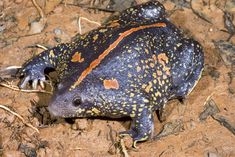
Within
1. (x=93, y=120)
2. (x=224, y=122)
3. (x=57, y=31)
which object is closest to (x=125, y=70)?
(x=93, y=120)

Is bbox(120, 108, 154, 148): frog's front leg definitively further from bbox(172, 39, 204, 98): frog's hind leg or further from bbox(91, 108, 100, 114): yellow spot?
bbox(172, 39, 204, 98): frog's hind leg

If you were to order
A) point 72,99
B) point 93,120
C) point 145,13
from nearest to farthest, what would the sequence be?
point 72,99 → point 93,120 → point 145,13

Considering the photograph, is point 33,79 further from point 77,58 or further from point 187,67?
point 187,67

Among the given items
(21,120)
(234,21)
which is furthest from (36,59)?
(234,21)

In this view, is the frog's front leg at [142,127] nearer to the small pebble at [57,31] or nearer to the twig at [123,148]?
the twig at [123,148]

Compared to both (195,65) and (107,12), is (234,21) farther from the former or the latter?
(107,12)

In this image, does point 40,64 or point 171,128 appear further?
point 40,64

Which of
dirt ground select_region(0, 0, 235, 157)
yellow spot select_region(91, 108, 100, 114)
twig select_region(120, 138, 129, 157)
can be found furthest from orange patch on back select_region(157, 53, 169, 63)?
twig select_region(120, 138, 129, 157)
